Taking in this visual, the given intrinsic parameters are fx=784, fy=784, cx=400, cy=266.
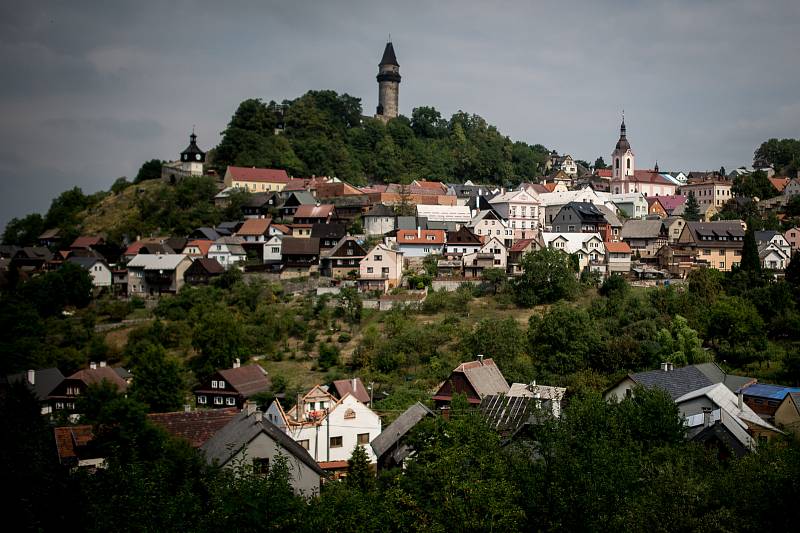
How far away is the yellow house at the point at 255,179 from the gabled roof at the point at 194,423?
40859mm

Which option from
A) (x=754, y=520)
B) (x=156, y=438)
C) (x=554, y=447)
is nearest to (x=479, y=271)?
(x=156, y=438)

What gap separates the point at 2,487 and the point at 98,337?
93.0ft

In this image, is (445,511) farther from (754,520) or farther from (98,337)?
(98,337)

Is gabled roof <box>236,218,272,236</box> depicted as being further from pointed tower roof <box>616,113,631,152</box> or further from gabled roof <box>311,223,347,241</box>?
pointed tower roof <box>616,113,631,152</box>

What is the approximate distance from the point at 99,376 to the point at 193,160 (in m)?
37.8

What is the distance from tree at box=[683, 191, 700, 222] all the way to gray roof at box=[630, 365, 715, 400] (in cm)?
3883

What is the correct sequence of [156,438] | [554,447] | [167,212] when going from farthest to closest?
[167,212]
[156,438]
[554,447]

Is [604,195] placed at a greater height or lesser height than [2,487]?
greater

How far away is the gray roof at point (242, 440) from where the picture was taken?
23953 mm

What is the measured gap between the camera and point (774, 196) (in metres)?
71.4

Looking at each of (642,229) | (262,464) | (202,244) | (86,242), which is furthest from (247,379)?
(642,229)

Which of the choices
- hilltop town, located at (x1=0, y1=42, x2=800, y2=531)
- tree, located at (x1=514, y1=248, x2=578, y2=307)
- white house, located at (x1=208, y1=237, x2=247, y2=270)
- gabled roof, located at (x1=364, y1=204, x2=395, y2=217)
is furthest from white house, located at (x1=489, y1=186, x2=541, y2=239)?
white house, located at (x1=208, y1=237, x2=247, y2=270)

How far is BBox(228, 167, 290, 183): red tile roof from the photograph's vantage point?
228ft

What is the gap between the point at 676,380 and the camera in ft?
95.2
